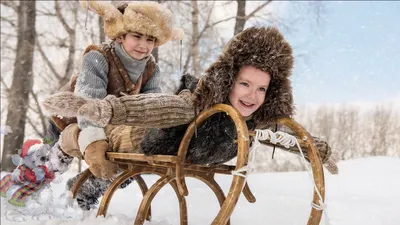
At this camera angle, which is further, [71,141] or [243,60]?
[71,141]

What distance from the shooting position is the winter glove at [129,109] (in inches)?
51.3

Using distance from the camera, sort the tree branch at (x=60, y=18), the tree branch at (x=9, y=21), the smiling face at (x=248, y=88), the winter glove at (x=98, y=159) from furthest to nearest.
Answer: the tree branch at (x=60, y=18) < the tree branch at (x=9, y=21) < the winter glove at (x=98, y=159) < the smiling face at (x=248, y=88)

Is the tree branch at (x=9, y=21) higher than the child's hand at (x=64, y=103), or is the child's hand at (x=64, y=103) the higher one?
the tree branch at (x=9, y=21)

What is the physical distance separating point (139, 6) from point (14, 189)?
133 centimetres

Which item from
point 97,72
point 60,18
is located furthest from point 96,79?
point 60,18

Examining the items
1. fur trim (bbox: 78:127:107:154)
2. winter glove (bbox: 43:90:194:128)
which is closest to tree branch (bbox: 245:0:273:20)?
fur trim (bbox: 78:127:107:154)

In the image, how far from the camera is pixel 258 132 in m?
1.33

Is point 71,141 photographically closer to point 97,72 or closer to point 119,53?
point 97,72

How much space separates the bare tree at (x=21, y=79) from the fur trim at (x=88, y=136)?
5.93 meters

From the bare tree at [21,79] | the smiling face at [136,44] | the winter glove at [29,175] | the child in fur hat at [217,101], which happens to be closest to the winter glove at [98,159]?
the child in fur hat at [217,101]

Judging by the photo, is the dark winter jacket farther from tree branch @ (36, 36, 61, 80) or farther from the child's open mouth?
tree branch @ (36, 36, 61, 80)

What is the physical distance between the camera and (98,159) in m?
1.76

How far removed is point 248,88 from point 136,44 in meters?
0.87

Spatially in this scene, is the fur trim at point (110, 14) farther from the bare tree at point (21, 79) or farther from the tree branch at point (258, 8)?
the bare tree at point (21, 79)
